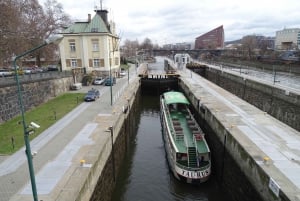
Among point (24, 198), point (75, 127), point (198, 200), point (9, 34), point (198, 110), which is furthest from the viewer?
point (9, 34)

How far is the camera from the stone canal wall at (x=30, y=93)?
2156 cm

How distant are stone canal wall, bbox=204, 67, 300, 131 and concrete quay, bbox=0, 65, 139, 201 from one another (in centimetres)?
1687

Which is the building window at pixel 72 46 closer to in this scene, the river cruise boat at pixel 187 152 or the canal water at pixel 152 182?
the canal water at pixel 152 182

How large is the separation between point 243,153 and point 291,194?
398cm

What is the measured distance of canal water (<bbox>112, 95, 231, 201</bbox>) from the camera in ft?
49.1

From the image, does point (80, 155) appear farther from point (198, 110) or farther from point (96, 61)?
point (96, 61)

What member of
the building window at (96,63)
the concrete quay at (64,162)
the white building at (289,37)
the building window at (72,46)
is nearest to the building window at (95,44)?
the building window at (96,63)

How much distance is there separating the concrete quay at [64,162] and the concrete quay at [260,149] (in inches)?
311

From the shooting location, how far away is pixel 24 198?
9.96 m

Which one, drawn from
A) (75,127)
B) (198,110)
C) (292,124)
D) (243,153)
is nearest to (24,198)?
(75,127)

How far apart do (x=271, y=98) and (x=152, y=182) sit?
19.2m

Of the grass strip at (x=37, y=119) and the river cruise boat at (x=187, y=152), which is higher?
the grass strip at (x=37, y=119)

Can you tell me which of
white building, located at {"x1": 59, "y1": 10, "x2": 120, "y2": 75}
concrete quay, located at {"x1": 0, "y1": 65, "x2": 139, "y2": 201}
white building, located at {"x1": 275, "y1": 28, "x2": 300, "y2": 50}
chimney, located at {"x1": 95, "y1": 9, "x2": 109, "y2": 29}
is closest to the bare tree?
white building, located at {"x1": 59, "y1": 10, "x2": 120, "y2": 75}

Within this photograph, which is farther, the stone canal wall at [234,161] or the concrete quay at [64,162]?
the stone canal wall at [234,161]
